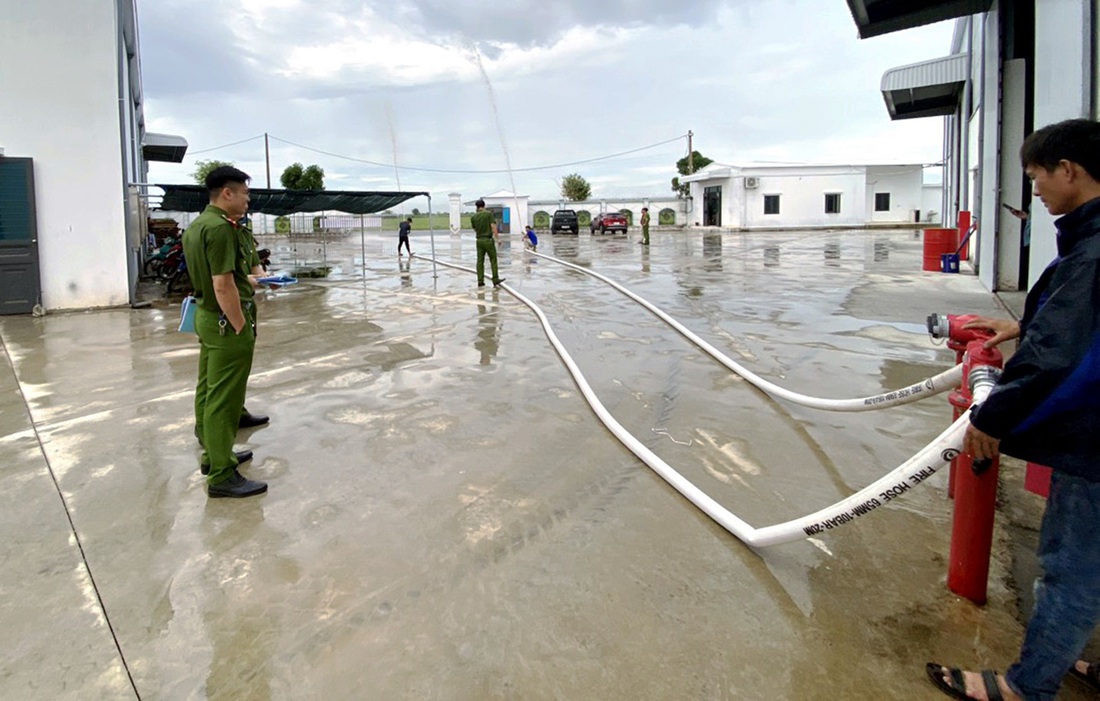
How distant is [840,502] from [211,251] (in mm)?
3193

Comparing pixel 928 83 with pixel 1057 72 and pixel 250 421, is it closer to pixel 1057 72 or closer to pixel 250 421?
pixel 1057 72

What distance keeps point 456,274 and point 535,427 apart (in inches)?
459

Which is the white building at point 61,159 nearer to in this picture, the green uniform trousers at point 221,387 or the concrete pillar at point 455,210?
the green uniform trousers at point 221,387

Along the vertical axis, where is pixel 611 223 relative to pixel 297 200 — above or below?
above

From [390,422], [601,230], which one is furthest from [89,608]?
→ [601,230]

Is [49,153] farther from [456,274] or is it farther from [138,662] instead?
[138,662]

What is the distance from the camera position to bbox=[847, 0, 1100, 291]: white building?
6.13m

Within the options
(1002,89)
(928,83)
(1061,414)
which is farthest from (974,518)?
(928,83)

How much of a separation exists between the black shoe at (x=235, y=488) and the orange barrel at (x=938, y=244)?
47.5 feet

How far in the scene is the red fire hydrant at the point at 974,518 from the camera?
2424mm

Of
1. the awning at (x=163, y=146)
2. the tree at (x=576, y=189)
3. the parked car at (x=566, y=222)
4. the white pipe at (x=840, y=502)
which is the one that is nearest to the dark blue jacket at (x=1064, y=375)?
the white pipe at (x=840, y=502)

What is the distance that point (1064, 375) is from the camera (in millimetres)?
1781

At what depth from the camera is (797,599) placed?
8.70 ft

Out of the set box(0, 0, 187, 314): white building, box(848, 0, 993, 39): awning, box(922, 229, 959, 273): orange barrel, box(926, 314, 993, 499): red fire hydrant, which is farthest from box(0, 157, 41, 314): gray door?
box(922, 229, 959, 273): orange barrel
